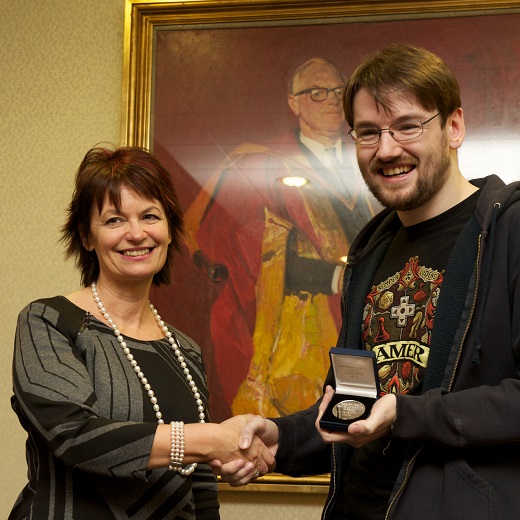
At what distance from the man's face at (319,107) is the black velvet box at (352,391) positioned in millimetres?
1633

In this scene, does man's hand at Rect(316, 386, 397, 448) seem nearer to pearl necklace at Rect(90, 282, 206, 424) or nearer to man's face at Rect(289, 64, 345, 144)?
pearl necklace at Rect(90, 282, 206, 424)

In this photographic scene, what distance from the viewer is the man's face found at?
3213mm

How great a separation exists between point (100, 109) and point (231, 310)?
1019mm

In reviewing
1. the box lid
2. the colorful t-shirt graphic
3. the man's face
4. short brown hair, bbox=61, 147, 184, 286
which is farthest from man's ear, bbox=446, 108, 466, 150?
the man's face

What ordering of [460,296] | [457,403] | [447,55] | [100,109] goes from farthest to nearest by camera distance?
[100,109]
[447,55]
[460,296]
[457,403]

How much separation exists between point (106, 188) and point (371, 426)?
1.00 m

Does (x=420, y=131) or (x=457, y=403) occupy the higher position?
(x=420, y=131)

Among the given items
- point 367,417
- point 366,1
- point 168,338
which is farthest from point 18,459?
point 366,1

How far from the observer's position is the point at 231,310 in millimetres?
3184

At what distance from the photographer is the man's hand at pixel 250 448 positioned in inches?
81.4

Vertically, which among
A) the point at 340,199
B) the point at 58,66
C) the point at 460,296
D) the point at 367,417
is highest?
the point at 58,66

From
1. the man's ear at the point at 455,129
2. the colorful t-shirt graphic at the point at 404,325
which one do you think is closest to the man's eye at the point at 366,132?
the man's ear at the point at 455,129

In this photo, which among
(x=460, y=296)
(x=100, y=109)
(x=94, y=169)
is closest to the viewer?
(x=460, y=296)

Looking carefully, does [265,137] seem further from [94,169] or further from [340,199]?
[94,169]
